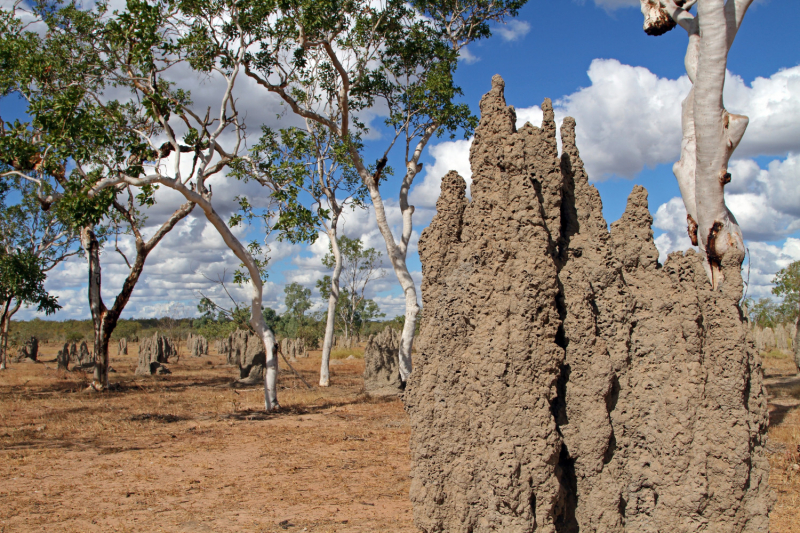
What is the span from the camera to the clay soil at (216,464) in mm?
5305

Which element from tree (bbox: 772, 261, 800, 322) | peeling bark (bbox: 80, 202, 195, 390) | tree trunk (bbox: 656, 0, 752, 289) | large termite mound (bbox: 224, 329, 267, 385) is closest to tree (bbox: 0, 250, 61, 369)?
peeling bark (bbox: 80, 202, 195, 390)

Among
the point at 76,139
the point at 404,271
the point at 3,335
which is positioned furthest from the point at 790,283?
the point at 3,335

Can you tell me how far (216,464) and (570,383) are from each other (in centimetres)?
582

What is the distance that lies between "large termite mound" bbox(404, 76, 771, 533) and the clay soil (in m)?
1.85

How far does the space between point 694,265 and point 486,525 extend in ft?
7.64

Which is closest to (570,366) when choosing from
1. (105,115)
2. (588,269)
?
(588,269)

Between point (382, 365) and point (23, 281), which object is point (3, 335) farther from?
point (382, 365)

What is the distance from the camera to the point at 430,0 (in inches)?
563

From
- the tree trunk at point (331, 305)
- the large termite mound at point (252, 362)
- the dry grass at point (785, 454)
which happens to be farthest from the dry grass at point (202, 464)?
the large termite mound at point (252, 362)

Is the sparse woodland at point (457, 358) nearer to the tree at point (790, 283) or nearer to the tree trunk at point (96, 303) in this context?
the tree trunk at point (96, 303)

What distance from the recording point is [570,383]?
3510 millimetres

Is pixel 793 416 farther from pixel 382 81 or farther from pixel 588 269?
pixel 382 81

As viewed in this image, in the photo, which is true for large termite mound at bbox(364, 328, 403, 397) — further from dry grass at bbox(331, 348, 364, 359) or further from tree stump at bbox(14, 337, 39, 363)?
tree stump at bbox(14, 337, 39, 363)

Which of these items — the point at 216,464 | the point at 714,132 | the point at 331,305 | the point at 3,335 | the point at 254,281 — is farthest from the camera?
the point at 3,335
